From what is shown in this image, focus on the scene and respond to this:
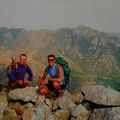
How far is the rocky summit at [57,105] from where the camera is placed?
65.0ft

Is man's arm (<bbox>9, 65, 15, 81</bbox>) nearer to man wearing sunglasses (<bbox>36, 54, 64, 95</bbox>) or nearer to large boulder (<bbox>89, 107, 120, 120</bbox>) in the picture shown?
man wearing sunglasses (<bbox>36, 54, 64, 95</bbox>)

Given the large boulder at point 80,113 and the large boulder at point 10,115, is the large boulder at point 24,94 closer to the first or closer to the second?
the large boulder at point 10,115

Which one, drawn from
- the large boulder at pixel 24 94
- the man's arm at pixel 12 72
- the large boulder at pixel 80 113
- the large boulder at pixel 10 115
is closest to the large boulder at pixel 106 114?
the large boulder at pixel 80 113

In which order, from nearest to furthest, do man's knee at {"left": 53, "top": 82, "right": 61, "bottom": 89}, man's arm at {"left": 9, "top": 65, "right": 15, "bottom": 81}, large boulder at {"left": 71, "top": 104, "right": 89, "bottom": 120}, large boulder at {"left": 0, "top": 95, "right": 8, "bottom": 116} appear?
large boulder at {"left": 71, "top": 104, "right": 89, "bottom": 120} < large boulder at {"left": 0, "top": 95, "right": 8, "bottom": 116} < man's knee at {"left": 53, "top": 82, "right": 61, "bottom": 89} < man's arm at {"left": 9, "top": 65, "right": 15, "bottom": 81}

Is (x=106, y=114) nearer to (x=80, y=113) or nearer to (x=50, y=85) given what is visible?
(x=80, y=113)

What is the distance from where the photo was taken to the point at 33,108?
2047cm

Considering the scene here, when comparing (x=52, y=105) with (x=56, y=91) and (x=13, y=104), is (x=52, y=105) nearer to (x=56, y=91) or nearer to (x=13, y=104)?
(x=56, y=91)

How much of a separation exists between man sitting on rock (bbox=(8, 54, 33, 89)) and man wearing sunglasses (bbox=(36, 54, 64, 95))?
138 centimetres

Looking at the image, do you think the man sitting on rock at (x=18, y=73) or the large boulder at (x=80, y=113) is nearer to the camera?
the large boulder at (x=80, y=113)

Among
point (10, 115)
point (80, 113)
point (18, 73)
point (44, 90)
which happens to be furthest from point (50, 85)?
point (10, 115)

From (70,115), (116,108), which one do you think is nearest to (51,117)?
(70,115)

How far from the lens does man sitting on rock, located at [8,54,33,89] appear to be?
22.0 m

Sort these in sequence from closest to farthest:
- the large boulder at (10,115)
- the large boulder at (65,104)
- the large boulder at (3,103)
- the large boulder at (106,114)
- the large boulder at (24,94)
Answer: the large boulder at (106,114) → the large boulder at (10,115) → the large boulder at (3,103) → the large boulder at (65,104) → the large boulder at (24,94)

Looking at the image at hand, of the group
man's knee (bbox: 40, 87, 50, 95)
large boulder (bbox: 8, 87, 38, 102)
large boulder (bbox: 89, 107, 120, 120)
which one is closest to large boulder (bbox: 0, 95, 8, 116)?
large boulder (bbox: 8, 87, 38, 102)
